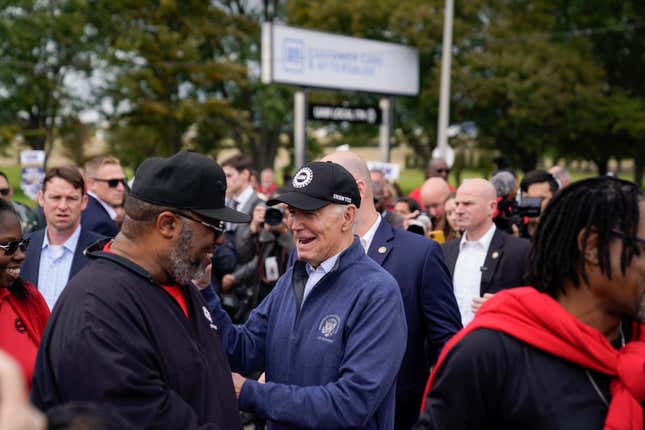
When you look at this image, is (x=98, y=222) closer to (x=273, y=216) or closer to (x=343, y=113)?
(x=273, y=216)

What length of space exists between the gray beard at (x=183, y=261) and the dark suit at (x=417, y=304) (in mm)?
1579

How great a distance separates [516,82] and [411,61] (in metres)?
3.29

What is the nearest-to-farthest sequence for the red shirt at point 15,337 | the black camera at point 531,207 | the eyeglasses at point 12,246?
the red shirt at point 15,337 < the eyeglasses at point 12,246 < the black camera at point 531,207

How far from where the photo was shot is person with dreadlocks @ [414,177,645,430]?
1874 mm

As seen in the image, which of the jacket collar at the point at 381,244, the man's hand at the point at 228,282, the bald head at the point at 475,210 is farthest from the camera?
the man's hand at the point at 228,282

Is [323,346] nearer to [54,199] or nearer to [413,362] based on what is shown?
[413,362]

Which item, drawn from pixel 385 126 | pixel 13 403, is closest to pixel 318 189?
pixel 13 403

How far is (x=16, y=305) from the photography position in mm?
3002

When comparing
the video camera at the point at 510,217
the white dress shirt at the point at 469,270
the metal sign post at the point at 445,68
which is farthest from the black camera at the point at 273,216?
the metal sign post at the point at 445,68

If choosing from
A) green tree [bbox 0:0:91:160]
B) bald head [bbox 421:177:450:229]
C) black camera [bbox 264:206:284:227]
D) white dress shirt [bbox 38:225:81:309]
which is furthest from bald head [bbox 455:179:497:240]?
green tree [bbox 0:0:91:160]

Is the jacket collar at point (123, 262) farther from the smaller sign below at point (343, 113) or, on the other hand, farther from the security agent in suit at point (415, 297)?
the smaller sign below at point (343, 113)

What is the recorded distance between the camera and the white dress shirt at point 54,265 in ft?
15.6

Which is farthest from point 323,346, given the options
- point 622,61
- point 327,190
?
point 622,61

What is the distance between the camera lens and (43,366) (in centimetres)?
205
